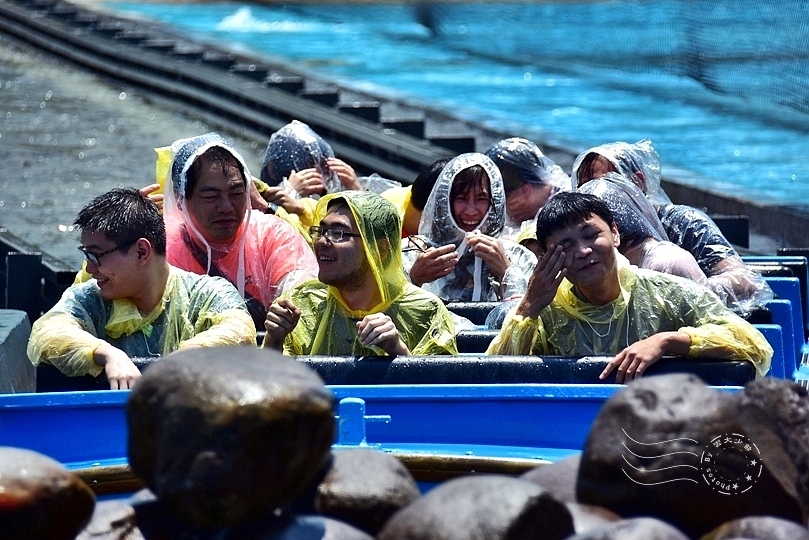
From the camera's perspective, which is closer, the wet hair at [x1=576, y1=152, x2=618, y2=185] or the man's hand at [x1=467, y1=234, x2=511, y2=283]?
the man's hand at [x1=467, y1=234, x2=511, y2=283]

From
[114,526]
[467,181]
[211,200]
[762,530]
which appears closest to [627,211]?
[467,181]

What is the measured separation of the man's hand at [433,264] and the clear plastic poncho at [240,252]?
35 centimetres

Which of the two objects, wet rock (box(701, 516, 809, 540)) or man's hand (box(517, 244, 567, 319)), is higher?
wet rock (box(701, 516, 809, 540))

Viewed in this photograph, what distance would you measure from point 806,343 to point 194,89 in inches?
317

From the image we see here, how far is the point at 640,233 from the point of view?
4.45 meters

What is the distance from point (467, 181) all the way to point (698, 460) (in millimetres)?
3020

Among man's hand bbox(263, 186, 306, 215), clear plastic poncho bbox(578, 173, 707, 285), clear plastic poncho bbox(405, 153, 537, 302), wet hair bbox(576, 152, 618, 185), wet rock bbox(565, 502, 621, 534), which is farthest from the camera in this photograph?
man's hand bbox(263, 186, 306, 215)

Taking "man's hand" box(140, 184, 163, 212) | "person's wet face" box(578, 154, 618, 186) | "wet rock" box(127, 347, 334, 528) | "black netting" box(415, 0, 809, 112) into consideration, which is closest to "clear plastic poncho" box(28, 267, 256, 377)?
"man's hand" box(140, 184, 163, 212)

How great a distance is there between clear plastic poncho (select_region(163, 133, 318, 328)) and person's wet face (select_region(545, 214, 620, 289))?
109cm

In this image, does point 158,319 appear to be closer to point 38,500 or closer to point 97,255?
point 97,255

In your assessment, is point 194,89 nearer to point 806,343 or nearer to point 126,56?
point 126,56

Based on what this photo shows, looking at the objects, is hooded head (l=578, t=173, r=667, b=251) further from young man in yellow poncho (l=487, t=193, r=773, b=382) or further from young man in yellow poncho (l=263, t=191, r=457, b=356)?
young man in yellow poncho (l=263, t=191, r=457, b=356)

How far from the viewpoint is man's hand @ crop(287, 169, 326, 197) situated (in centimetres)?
613

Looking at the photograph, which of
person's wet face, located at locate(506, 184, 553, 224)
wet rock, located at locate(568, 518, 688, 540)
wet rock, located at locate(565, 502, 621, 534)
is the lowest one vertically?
person's wet face, located at locate(506, 184, 553, 224)
